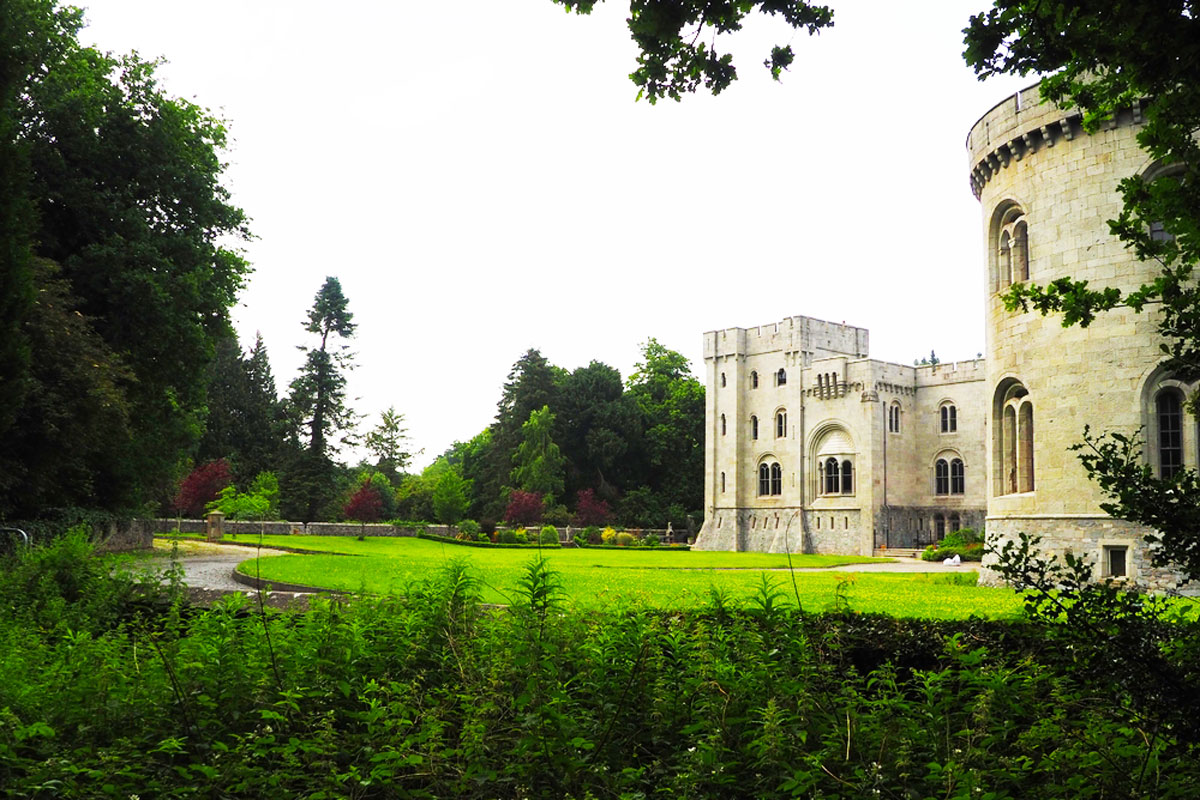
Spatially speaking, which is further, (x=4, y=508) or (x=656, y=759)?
(x=4, y=508)

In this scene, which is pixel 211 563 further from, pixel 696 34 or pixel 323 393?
pixel 323 393

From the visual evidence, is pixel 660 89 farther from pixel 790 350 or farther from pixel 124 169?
pixel 790 350

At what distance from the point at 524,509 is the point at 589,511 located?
169 inches

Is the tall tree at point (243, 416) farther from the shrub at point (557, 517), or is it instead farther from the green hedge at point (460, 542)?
the shrub at point (557, 517)

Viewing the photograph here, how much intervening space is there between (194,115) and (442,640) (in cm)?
2360

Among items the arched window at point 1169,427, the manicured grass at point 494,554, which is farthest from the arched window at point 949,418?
the arched window at point 1169,427

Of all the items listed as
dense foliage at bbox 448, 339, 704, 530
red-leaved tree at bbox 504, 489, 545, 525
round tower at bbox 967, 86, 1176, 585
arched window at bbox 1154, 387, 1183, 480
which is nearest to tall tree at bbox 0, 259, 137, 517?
round tower at bbox 967, 86, 1176, 585

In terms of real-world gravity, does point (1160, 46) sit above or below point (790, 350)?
below

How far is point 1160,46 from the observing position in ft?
12.9

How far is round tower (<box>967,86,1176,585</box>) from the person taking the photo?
17.2 m

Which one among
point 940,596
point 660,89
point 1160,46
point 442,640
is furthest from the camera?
point 940,596

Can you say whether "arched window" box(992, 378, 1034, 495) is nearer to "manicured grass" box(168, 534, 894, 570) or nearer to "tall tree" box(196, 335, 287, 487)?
"manicured grass" box(168, 534, 894, 570)

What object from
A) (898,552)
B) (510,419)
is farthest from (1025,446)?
(510,419)

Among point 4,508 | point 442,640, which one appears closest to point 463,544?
point 4,508
